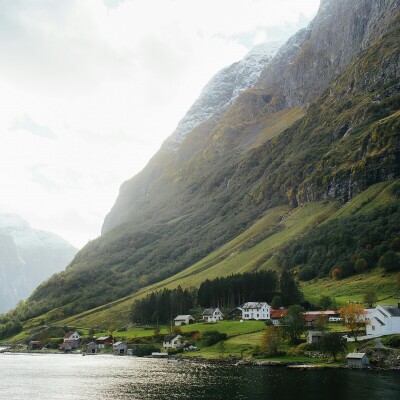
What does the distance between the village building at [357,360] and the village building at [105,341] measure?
346ft

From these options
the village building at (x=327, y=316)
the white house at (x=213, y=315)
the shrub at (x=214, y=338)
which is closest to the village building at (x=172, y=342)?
the shrub at (x=214, y=338)

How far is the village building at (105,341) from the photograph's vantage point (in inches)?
7185

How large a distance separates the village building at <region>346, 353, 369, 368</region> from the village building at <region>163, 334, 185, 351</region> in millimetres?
60901

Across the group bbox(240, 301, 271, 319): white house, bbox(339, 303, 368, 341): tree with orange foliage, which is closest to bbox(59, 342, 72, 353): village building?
bbox(240, 301, 271, 319): white house

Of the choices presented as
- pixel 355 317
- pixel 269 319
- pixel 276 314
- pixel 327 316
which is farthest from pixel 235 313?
pixel 355 317

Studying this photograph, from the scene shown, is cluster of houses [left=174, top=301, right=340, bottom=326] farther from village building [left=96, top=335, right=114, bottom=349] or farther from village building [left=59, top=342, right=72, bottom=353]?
village building [left=59, top=342, right=72, bottom=353]

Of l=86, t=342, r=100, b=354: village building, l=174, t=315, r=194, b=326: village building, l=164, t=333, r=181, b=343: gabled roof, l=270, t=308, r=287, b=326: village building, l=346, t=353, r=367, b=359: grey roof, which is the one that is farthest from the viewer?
l=86, t=342, r=100, b=354: village building

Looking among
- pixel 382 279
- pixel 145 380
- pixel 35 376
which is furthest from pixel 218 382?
pixel 382 279

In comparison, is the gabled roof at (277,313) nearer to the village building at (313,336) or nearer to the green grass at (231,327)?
the green grass at (231,327)

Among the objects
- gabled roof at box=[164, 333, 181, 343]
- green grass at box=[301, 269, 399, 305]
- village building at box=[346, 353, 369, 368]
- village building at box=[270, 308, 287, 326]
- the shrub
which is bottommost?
village building at box=[346, 353, 369, 368]

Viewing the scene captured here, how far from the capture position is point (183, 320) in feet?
594

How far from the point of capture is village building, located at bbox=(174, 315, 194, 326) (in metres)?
180

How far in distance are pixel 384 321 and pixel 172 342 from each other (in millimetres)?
65260

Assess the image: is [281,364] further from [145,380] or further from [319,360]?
[145,380]
